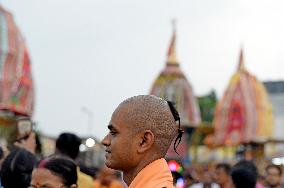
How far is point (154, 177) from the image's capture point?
2.77 meters

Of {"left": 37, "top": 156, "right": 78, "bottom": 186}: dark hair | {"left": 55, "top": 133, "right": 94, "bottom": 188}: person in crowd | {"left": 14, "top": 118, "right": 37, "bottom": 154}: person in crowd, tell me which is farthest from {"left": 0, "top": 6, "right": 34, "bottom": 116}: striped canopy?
{"left": 37, "top": 156, "right": 78, "bottom": 186}: dark hair

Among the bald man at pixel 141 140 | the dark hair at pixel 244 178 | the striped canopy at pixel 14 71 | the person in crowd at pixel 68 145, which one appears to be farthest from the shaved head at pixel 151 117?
the striped canopy at pixel 14 71

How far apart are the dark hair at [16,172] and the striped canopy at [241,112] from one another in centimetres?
3949

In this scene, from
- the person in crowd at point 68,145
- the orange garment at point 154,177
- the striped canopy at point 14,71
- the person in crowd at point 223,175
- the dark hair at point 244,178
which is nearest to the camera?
the orange garment at point 154,177

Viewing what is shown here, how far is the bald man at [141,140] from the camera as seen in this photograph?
2775mm

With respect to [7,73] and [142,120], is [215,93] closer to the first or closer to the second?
[7,73]

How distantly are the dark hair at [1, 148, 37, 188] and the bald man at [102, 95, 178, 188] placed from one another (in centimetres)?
221

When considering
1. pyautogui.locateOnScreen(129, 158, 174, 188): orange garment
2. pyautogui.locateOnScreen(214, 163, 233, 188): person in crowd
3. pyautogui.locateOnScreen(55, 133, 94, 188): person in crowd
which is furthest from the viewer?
pyautogui.locateOnScreen(214, 163, 233, 188): person in crowd

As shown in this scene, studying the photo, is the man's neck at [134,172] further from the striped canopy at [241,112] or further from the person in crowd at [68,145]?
the striped canopy at [241,112]

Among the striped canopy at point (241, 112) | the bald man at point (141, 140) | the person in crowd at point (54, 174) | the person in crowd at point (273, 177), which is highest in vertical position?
the bald man at point (141, 140)

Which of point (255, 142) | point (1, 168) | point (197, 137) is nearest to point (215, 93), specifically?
point (197, 137)

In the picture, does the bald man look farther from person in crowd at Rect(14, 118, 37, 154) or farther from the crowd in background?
person in crowd at Rect(14, 118, 37, 154)

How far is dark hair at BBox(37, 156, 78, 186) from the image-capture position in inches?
154

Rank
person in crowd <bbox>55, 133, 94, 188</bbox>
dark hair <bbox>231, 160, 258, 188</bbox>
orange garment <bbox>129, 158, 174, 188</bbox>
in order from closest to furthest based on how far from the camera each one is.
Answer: orange garment <bbox>129, 158, 174, 188</bbox> → person in crowd <bbox>55, 133, 94, 188</bbox> → dark hair <bbox>231, 160, 258, 188</bbox>
